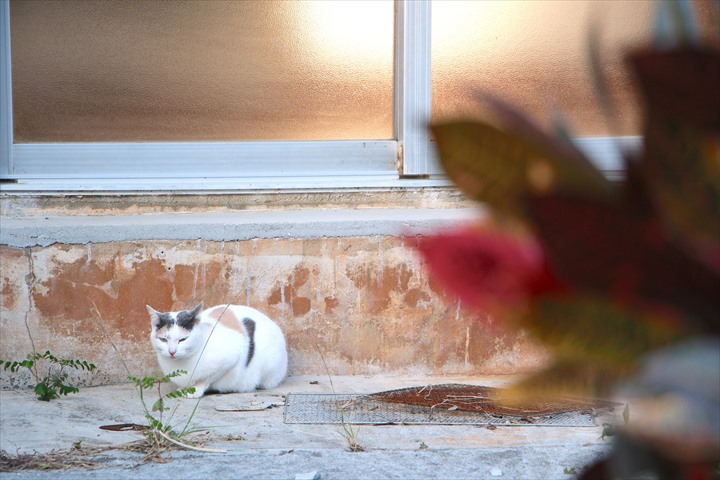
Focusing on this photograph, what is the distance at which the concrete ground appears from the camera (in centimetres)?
264

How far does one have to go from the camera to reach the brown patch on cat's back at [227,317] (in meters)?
3.77

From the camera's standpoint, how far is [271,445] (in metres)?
2.97

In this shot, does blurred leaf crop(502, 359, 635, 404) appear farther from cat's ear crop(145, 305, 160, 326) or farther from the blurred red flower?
cat's ear crop(145, 305, 160, 326)

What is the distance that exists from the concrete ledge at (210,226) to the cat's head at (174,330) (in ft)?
1.33

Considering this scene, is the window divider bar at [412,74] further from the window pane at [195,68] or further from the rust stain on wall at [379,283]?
the rust stain on wall at [379,283]

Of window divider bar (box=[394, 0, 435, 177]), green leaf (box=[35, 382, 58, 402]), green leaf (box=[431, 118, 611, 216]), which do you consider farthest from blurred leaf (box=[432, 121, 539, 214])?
window divider bar (box=[394, 0, 435, 177])

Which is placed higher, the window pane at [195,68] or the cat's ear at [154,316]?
the window pane at [195,68]

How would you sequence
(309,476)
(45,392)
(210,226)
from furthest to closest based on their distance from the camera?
(210,226) < (45,392) < (309,476)

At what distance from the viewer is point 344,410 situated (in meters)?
3.42

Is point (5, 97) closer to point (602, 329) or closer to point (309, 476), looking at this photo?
point (309, 476)

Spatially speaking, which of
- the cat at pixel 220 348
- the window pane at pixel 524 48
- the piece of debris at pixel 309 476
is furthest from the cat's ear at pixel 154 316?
the window pane at pixel 524 48

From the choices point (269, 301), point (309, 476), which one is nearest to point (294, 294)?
point (269, 301)

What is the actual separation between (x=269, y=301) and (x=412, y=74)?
1.26 meters

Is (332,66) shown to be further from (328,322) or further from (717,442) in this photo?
(717,442)
